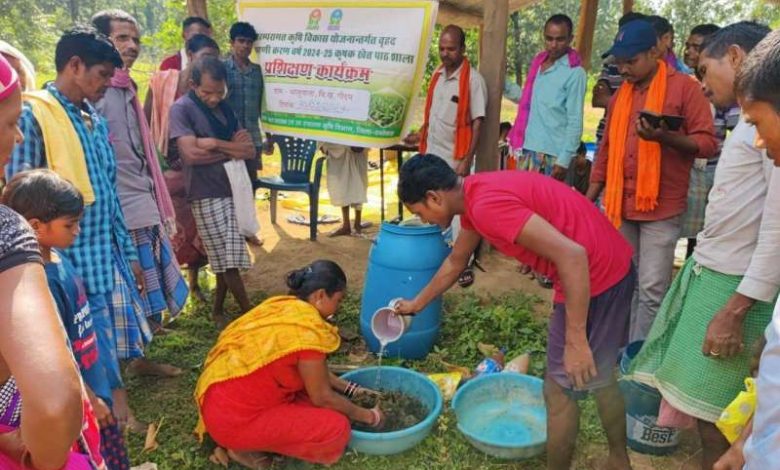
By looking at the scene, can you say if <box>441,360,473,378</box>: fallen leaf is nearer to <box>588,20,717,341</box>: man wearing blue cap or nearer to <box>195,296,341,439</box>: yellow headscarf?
<box>588,20,717,341</box>: man wearing blue cap

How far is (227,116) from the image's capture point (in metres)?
3.60

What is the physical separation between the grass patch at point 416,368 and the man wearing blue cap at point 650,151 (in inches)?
31.7

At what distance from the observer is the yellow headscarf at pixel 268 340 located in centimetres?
233

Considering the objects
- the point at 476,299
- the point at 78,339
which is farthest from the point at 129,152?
the point at 476,299

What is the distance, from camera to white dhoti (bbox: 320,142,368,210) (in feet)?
18.0

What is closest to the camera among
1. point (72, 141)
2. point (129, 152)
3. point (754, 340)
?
point (754, 340)

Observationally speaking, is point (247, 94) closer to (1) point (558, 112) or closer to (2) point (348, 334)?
(2) point (348, 334)

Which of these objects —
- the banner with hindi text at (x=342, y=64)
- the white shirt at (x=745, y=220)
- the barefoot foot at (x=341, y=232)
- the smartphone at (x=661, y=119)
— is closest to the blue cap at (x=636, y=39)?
the smartphone at (x=661, y=119)

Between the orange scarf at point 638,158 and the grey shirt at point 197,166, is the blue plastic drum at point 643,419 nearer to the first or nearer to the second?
the orange scarf at point 638,158

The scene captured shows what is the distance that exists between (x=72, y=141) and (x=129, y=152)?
0.58m

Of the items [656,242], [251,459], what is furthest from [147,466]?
[656,242]

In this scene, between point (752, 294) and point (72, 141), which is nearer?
point (752, 294)

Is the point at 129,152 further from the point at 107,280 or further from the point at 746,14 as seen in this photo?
the point at 746,14

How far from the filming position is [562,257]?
1.91 metres
